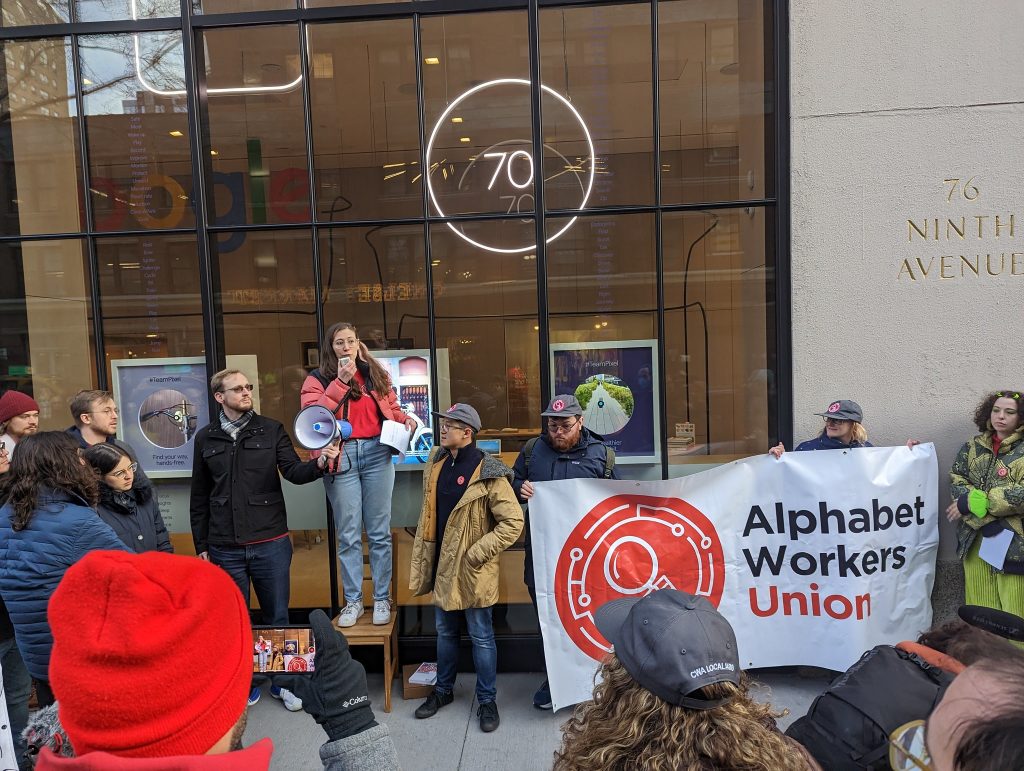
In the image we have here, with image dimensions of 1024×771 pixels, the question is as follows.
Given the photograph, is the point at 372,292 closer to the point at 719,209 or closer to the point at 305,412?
the point at 305,412

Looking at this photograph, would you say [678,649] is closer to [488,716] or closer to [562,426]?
[562,426]

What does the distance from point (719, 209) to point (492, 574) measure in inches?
125

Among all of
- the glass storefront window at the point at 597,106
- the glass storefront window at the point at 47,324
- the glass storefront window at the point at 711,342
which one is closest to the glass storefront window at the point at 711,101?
the glass storefront window at the point at 597,106

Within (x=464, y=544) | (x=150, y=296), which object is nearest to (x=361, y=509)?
(x=464, y=544)

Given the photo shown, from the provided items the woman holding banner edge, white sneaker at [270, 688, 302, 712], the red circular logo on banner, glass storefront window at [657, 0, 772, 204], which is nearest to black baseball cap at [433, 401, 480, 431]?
the red circular logo on banner

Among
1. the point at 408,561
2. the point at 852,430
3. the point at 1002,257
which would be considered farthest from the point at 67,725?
the point at 1002,257

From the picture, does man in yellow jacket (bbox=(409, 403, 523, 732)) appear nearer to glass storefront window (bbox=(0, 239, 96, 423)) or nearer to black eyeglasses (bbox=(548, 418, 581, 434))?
black eyeglasses (bbox=(548, 418, 581, 434))

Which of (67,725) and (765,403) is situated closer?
(67,725)

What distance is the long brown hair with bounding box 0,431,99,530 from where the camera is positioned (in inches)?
121

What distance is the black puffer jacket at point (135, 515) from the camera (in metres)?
3.62

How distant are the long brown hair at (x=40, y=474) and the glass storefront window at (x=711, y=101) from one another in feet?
→ 13.7

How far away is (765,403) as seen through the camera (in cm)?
494

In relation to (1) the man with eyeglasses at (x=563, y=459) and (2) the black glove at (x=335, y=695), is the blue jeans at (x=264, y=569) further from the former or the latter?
(2) the black glove at (x=335, y=695)

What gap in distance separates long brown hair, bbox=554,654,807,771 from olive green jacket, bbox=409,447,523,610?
103 inches
